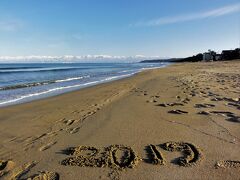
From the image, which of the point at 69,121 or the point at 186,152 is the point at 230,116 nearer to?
the point at 186,152

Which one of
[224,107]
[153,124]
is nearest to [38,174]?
[153,124]

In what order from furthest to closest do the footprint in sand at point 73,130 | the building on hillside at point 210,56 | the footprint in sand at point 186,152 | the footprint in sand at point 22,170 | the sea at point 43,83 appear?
the building on hillside at point 210,56
the sea at point 43,83
the footprint in sand at point 73,130
the footprint in sand at point 186,152
the footprint in sand at point 22,170

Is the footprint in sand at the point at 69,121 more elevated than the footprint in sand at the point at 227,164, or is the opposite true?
the footprint in sand at the point at 227,164

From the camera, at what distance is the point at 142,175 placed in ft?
12.7

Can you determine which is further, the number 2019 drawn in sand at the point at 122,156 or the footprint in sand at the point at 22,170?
the number 2019 drawn in sand at the point at 122,156

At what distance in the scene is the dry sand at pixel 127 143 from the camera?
4035mm

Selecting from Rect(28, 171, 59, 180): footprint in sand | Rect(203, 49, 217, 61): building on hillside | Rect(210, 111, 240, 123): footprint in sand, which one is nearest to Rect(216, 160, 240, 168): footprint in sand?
Rect(28, 171, 59, 180): footprint in sand

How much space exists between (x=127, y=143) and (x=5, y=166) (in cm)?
220

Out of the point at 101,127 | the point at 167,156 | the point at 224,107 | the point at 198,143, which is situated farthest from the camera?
the point at 224,107

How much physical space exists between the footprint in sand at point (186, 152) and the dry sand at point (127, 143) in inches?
0.6

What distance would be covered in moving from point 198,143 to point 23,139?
12.1 ft

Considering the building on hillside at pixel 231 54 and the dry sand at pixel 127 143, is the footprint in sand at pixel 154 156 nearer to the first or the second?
the dry sand at pixel 127 143

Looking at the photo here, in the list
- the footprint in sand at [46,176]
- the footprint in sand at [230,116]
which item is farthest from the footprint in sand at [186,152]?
the footprint in sand at [230,116]

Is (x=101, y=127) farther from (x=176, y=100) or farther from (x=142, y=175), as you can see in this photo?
(x=176, y=100)
